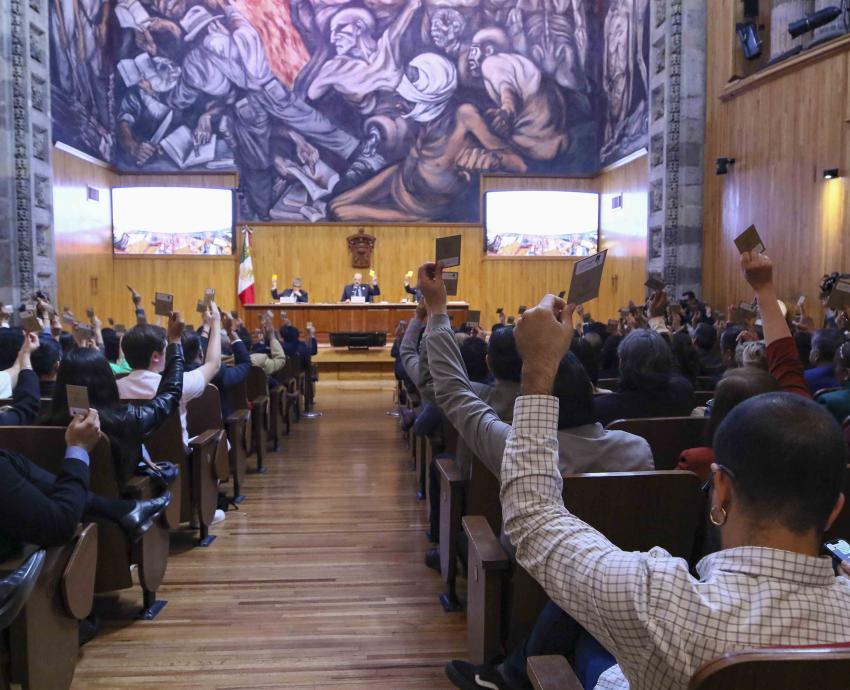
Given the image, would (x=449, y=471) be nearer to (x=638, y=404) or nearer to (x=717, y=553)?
(x=638, y=404)

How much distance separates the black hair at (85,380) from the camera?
9.98 ft

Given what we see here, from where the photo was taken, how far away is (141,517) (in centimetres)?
308

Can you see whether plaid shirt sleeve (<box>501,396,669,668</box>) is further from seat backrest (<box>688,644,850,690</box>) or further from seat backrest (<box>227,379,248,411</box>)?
seat backrest (<box>227,379,248,411</box>)

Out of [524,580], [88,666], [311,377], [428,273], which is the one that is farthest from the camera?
[311,377]

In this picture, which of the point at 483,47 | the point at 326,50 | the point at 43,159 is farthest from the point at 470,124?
the point at 43,159

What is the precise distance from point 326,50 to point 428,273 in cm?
1572

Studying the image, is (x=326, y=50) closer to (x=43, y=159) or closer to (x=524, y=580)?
(x=43, y=159)

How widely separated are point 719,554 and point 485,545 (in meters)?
1.33

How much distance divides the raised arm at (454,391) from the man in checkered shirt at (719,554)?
942mm

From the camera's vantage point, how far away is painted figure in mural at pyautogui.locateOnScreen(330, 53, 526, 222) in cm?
1694

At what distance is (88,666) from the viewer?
292 cm

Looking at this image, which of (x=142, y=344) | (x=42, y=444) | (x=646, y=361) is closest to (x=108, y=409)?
(x=42, y=444)

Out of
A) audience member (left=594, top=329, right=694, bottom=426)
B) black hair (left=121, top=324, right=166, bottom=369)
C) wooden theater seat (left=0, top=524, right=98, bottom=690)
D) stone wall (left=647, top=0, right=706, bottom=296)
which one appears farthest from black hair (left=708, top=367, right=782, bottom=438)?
stone wall (left=647, top=0, right=706, bottom=296)

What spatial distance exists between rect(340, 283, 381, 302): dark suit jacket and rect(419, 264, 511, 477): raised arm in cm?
1305
